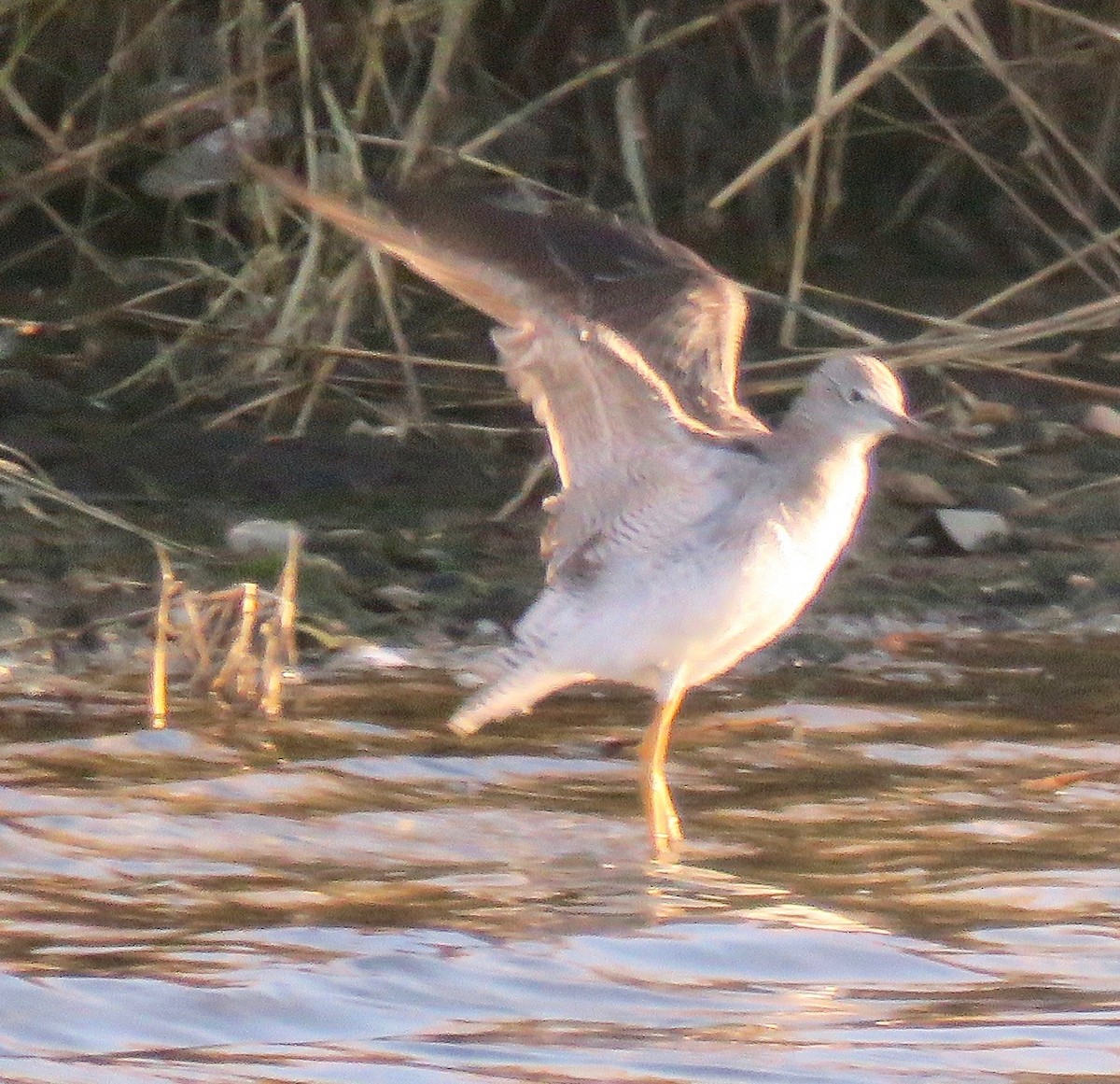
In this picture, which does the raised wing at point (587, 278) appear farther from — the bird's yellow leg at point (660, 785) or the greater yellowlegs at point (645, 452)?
the bird's yellow leg at point (660, 785)

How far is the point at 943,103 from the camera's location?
858 cm

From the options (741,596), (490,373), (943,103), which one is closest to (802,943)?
(741,596)

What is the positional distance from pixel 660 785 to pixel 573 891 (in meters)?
0.58

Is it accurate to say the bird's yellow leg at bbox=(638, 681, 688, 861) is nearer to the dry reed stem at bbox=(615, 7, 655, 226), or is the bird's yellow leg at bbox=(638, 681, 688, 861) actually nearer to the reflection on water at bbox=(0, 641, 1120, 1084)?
the reflection on water at bbox=(0, 641, 1120, 1084)

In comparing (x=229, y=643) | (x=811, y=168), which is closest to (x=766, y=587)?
(x=229, y=643)

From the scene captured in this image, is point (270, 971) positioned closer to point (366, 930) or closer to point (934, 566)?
point (366, 930)

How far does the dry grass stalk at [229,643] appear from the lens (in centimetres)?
529

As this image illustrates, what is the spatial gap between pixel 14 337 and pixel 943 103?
123 inches

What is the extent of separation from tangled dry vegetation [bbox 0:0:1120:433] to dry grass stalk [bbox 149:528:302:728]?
148 cm

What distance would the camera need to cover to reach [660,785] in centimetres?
502

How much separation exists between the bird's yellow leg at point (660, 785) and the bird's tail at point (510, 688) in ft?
0.65

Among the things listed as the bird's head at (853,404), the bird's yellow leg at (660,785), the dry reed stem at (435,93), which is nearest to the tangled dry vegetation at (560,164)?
the dry reed stem at (435,93)

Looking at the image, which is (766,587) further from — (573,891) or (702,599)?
(573,891)

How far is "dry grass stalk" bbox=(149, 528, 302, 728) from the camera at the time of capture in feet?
17.3
